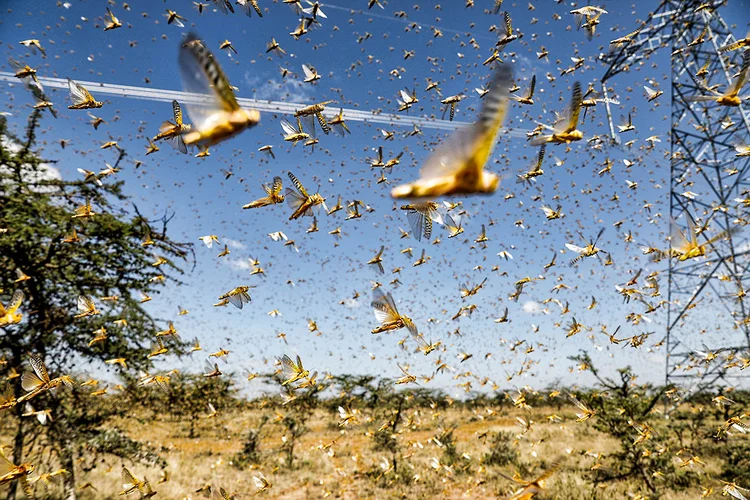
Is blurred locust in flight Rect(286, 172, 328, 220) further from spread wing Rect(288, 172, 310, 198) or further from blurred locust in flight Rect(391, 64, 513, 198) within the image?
blurred locust in flight Rect(391, 64, 513, 198)

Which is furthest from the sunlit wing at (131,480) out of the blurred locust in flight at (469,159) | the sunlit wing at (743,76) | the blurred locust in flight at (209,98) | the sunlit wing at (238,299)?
the sunlit wing at (743,76)

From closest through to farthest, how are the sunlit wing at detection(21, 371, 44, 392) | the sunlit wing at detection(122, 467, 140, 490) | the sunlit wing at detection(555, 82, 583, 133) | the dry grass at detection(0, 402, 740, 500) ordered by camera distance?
the sunlit wing at detection(555, 82, 583, 133) → the sunlit wing at detection(21, 371, 44, 392) → the sunlit wing at detection(122, 467, 140, 490) → the dry grass at detection(0, 402, 740, 500)

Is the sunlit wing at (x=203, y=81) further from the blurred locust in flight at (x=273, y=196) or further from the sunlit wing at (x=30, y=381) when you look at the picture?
the sunlit wing at (x=30, y=381)

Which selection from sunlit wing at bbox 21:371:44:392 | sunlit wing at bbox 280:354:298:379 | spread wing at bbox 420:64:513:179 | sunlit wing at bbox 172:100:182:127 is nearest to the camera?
spread wing at bbox 420:64:513:179

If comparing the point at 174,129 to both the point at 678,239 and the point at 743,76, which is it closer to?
the point at 743,76

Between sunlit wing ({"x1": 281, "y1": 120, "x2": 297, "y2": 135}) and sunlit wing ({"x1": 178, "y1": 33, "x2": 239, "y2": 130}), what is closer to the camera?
sunlit wing ({"x1": 178, "y1": 33, "x2": 239, "y2": 130})

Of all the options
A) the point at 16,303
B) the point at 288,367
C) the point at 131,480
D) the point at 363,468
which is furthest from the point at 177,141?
the point at 363,468

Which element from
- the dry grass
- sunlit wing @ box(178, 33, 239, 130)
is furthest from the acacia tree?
sunlit wing @ box(178, 33, 239, 130)

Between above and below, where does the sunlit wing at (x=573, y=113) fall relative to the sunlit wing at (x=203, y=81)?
above

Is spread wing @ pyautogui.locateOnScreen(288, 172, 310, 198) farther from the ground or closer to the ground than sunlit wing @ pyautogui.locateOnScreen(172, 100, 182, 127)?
closer to the ground
